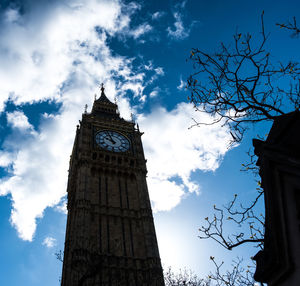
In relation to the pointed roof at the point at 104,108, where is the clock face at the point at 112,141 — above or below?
below

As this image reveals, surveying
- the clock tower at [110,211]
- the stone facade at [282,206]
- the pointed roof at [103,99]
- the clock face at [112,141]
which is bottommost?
the stone facade at [282,206]

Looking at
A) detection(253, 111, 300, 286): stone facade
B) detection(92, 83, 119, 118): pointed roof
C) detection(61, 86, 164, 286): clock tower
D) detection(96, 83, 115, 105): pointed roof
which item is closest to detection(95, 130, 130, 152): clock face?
detection(61, 86, 164, 286): clock tower

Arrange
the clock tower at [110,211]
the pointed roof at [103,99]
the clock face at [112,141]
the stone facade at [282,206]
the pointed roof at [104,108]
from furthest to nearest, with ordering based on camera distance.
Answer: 1. the pointed roof at [103,99]
2. the pointed roof at [104,108]
3. the clock face at [112,141]
4. the clock tower at [110,211]
5. the stone facade at [282,206]

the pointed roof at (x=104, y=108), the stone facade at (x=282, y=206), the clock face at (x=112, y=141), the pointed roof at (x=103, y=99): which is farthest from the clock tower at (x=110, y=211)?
the stone facade at (x=282, y=206)

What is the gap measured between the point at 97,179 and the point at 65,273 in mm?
11715

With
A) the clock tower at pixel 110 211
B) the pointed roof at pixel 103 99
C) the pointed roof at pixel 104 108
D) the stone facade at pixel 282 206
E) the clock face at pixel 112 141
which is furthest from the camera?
the pointed roof at pixel 103 99

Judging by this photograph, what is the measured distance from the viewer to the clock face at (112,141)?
4766 centimetres

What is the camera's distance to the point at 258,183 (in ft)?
33.9

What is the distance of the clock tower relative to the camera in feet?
111

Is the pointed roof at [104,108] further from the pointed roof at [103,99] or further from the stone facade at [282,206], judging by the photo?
the stone facade at [282,206]

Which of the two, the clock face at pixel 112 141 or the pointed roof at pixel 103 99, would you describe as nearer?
the clock face at pixel 112 141

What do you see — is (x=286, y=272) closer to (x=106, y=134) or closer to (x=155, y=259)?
(x=155, y=259)

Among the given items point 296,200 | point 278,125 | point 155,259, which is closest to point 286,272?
point 296,200

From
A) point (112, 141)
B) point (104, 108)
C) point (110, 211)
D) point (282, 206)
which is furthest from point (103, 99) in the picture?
point (282, 206)
